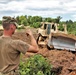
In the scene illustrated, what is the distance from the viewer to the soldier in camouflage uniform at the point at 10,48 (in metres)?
4.89

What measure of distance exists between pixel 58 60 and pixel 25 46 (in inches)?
266

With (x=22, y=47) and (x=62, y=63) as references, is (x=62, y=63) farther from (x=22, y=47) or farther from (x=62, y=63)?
(x=22, y=47)

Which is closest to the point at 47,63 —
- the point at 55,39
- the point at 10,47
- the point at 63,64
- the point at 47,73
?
the point at 47,73

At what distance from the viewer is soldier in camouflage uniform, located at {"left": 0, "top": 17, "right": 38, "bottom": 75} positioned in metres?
4.89

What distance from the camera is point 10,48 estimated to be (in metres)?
4.97

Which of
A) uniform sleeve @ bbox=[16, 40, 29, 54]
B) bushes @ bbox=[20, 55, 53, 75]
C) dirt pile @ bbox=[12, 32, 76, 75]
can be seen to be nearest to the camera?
uniform sleeve @ bbox=[16, 40, 29, 54]

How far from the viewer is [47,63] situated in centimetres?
932

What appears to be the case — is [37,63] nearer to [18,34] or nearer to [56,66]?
[56,66]

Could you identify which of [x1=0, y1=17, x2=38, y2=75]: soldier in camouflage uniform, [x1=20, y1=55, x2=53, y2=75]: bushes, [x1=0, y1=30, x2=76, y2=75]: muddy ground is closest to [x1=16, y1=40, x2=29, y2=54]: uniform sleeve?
[x1=0, y1=17, x2=38, y2=75]: soldier in camouflage uniform

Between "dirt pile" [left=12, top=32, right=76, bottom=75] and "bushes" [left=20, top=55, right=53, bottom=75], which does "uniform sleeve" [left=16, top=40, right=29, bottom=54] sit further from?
"dirt pile" [left=12, top=32, right=76, bottom=75]

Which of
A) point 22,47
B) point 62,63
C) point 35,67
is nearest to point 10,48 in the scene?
point 22,47

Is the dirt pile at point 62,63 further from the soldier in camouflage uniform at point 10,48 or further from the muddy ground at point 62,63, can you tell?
the soldier in camouflage uniform at point 10,48

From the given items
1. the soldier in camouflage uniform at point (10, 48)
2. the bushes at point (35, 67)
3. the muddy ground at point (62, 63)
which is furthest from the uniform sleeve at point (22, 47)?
the muddy ground at point (62, 63)

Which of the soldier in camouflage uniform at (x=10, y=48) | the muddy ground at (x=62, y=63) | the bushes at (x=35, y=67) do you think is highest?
the soldier in camouflage uniform at (x=10, y=48)
